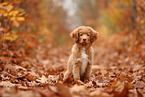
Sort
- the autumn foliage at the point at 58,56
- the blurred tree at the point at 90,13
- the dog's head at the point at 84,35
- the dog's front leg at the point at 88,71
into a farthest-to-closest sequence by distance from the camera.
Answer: the blurred tree at the point at 90,13 → the dog's front leg at the point at 88,71 → the dog's head at the point at 84,35 → the autumn foliage at the point at 58,56

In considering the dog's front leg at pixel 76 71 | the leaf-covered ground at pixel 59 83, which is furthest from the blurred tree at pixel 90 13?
the dog's front leg at pixel 76 71

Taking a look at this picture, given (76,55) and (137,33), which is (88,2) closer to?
(137,33)

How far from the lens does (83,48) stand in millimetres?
3760

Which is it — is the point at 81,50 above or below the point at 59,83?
above

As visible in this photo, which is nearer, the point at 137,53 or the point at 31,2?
the point at 137,53

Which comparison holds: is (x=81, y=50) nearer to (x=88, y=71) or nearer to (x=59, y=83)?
(x=88, y=71)

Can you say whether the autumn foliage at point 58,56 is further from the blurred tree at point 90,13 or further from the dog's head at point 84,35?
the blurred tree at point 90,13

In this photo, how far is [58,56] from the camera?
9750 mm

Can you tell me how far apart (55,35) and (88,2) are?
32.1 ft

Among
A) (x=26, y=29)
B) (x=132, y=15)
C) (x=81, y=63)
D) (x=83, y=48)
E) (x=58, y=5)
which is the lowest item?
(x=81, y=63)

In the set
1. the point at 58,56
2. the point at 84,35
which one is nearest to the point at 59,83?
the point at 84,35

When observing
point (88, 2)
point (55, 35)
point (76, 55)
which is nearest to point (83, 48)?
point (76, 55)

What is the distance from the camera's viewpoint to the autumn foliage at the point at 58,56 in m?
2.61

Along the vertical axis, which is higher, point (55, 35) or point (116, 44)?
point (55, 35)
